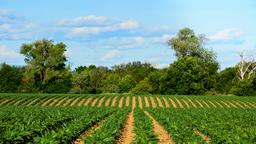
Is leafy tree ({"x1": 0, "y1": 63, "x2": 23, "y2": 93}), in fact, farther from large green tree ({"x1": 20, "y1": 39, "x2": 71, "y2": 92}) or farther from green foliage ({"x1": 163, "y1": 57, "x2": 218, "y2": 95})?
green foliage ({"x1": 163, "y1": 57, "x2": 218, "y2": 95})

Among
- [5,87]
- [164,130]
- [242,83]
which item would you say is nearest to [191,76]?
[242,83]

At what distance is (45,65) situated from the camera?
A: 106 meters

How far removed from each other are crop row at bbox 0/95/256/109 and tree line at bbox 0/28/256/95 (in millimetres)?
23729

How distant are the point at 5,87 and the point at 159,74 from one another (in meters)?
32.2

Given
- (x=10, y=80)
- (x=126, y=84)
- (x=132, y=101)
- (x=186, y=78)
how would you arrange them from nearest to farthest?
(x=132, y=101) < (x=186, y=78) < (x=10, y=80) < (x=126, y=84)

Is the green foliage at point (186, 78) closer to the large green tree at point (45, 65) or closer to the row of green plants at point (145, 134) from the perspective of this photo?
the large green tree at point (45, 65)

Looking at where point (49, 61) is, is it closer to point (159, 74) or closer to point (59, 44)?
point (59, 44)

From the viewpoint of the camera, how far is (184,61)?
98.6 m

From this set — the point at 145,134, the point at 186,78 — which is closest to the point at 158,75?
the point at 186,78

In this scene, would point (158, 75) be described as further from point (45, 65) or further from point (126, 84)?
point (45, 65)

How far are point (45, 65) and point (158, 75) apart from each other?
24.3 meters

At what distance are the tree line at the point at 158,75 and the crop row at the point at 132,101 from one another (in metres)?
23.7

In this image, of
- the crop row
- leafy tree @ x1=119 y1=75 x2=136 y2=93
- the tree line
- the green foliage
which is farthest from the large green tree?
the crop row

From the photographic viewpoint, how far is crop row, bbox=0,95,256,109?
66375mm
